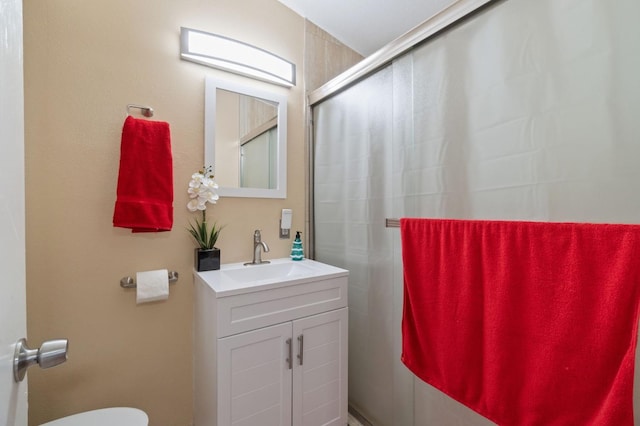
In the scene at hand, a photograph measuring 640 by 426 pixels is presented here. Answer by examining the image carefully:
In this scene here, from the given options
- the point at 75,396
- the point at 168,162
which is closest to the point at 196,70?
the point at 168,162

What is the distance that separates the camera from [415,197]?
4.14ft

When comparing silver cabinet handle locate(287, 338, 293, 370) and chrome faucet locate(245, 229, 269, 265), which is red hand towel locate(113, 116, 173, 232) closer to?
chrome faucet locate(245, 229, 269, 265)

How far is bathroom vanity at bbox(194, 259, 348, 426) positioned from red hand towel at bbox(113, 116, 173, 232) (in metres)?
0.38

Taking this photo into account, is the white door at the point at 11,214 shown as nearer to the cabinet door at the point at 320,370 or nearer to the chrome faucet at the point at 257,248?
the cabinet door at the point at 320,370

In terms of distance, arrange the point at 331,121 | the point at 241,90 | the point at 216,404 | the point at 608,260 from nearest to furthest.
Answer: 1. the point at 608,260
2. the point at 216,404
3. the point at 241,90
4. the point at 331,121

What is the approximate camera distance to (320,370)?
1381 millimetres

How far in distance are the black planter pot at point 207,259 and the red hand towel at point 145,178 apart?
0.77 ft

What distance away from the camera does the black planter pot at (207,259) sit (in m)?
1.48

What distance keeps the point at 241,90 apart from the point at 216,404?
1.59m

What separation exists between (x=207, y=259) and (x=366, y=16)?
Result: 5.65 feet

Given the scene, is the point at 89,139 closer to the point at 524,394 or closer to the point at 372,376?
the point at 372,376

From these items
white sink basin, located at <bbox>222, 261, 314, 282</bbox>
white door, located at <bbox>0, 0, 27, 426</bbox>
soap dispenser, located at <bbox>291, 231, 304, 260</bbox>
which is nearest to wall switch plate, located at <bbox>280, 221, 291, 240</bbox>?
soap dispenser, located at <bbox>291, 231, 304, 260</bbox>

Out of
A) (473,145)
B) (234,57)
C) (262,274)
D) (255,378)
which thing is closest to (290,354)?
(255,378)

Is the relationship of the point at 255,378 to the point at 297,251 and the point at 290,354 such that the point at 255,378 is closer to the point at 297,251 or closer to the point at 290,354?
the point at 290,354
